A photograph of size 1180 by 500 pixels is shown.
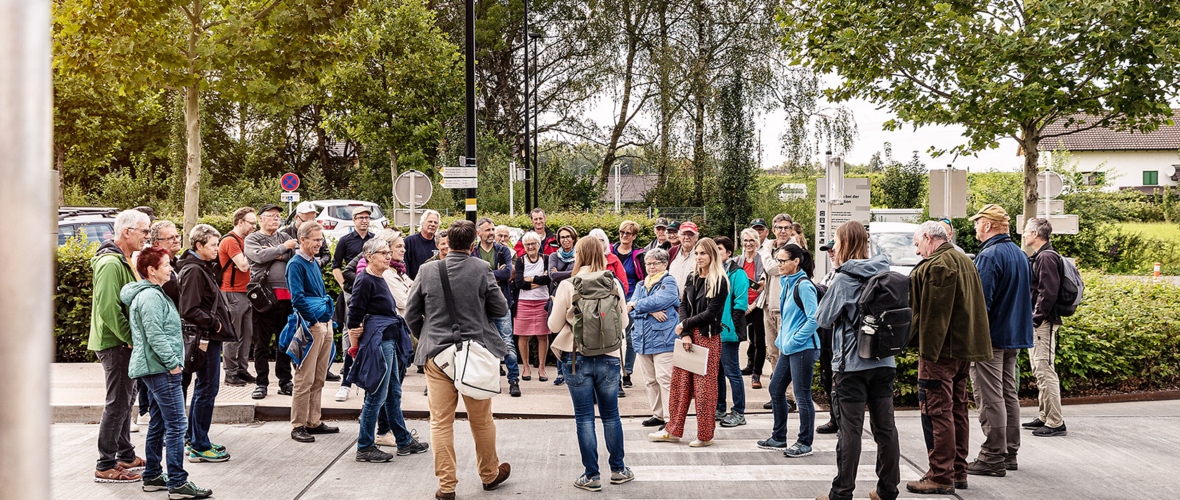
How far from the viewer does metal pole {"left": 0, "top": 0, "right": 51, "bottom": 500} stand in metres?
1.20

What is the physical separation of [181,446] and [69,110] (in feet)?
87.4

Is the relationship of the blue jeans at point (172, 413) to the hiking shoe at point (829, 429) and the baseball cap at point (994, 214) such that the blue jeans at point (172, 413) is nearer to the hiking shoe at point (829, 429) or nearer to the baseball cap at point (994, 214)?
the hiking shoe at point (829, 429)

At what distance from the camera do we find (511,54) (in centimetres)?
3431

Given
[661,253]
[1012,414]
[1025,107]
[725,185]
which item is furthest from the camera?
[725,185]

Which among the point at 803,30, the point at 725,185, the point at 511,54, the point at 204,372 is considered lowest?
the point at 204,372

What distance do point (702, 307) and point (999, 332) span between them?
2198 mm

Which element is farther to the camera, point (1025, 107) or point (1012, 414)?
point (1025, 107)

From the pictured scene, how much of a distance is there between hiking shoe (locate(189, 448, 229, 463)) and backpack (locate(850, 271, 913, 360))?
15.7ft

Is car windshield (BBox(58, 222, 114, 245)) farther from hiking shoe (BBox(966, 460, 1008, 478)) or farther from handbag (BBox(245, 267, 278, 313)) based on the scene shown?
hiking shoe (BBox(966, 460, 1008, 478))

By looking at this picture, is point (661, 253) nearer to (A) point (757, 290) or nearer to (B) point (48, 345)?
(A) point (757, 290)

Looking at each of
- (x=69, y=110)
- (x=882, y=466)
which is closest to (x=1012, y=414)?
(x=882, y=466)

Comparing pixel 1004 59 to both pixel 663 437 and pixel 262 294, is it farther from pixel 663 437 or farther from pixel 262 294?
pixel 262 294

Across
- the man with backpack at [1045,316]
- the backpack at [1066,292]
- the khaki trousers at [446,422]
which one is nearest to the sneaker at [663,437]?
the khaki trousers at [446,422]

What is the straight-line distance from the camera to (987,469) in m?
5.74
